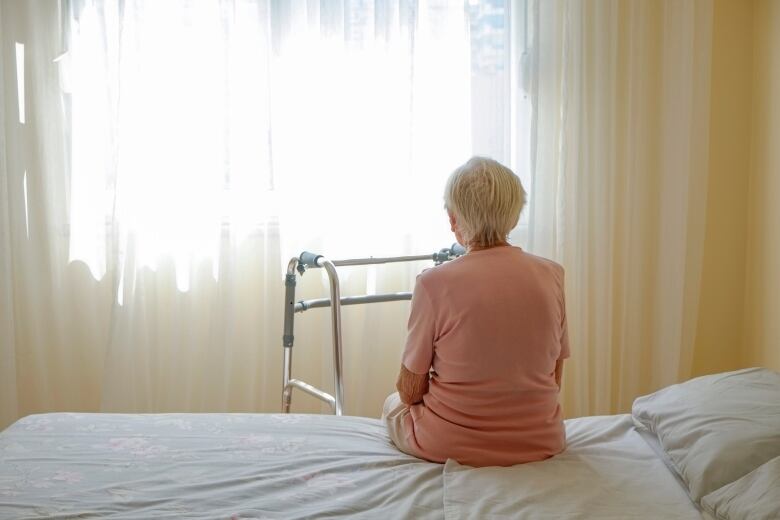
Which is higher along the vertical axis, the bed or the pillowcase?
the pillowcase

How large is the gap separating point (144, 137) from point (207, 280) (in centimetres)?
63

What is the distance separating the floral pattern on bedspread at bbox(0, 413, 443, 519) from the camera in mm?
1622

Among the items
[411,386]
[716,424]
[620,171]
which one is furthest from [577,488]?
[620,171]

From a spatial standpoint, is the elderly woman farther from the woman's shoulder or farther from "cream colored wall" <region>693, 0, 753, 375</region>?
"cream colored wall" <region>693, 0, 753, 375</region>

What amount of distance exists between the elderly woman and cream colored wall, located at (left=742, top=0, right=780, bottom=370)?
1626 mm

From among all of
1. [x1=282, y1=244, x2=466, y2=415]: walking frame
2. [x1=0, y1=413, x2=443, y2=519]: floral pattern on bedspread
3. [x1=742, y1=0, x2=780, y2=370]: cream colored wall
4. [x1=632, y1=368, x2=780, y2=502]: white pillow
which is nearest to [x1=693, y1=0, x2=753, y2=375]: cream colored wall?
[x1=742, y1=0, x2=780, y2=370]: cream colored wall

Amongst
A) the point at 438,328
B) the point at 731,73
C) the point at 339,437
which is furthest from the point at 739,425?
the point at 731,73

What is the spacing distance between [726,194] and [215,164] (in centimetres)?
211

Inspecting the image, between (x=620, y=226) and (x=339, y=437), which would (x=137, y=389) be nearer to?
(x=339, y=437)

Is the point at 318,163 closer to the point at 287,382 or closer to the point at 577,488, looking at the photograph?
the point at 287,382

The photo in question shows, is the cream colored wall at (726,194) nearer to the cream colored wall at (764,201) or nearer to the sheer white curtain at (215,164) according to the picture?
the cream colored wall at (764,201)

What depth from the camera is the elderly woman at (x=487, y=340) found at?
1852mm

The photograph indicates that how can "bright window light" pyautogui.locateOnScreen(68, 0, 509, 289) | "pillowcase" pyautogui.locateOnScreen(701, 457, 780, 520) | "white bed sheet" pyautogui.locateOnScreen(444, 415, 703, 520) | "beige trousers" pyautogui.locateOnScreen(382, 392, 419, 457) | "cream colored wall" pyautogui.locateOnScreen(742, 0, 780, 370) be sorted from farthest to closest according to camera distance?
"bright window light" pyautogui.locateOnScreen(68, 0, 509, 289), "cream colored wall" pyautogui.locateOnScreen(742, 0, 780, 370), "beige trousers" pyautogui.locateOnScreen(382, 392, 419, 457), "white bed sheet" pyautogui.locateOnScreen(444, 415, 703, 520), "pillowcase" pyautogui.locateOnScreen(701, 457, 780, 520)

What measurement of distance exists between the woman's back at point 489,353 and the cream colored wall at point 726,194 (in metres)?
1.80
